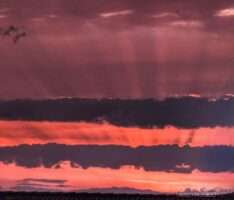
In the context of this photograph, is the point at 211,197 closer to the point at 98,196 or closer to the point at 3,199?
the point at 98,196

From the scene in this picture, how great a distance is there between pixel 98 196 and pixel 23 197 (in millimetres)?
7682

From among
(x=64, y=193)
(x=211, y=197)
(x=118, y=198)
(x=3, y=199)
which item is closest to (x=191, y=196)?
(x=211, y=197)

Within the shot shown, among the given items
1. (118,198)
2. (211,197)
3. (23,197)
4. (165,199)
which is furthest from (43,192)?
(211,197)

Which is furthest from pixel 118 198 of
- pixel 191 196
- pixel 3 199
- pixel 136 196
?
pixel 3 199

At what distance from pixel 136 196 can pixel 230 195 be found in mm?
9464

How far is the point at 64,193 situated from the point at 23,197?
4.22m

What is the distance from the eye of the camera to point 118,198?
73250 millimetres

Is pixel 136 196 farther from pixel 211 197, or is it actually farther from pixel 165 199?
pixel 211 197

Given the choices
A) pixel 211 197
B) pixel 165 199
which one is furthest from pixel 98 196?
pixel 211 197

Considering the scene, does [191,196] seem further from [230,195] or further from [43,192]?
[43,192]

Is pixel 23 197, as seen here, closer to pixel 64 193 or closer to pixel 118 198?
pixel 64 193

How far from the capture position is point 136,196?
73.6 metres

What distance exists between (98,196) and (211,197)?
11248mm

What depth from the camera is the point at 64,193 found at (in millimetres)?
74250
